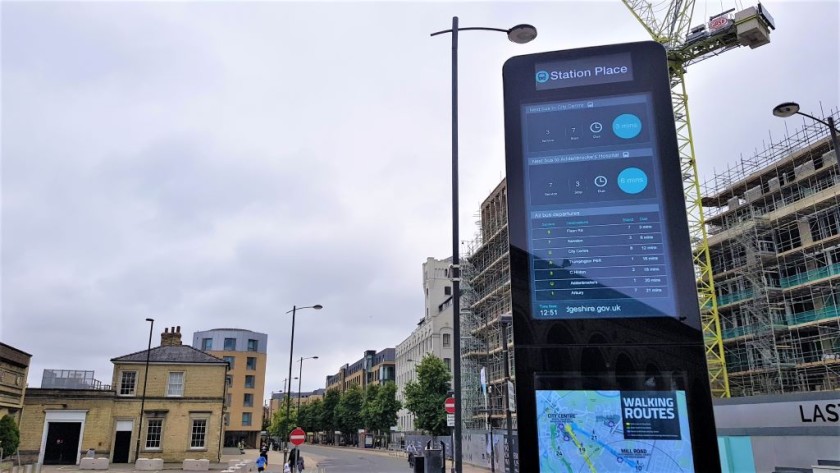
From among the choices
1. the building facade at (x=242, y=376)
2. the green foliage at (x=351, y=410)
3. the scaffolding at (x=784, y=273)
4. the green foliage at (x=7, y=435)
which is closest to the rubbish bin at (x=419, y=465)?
the green foliage at (x=7, y=435)

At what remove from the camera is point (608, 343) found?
512 centimetres

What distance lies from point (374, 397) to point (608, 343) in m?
80.5

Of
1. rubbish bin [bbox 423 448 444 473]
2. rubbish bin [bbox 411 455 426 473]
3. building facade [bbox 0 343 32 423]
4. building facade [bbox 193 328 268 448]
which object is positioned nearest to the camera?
rubbish bin [bbox 423 448 444 473]

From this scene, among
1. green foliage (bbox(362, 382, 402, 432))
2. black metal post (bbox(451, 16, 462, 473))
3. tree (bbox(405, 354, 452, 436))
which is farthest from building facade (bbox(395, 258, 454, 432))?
black metal post (bbox(451, 16, 462, 473))

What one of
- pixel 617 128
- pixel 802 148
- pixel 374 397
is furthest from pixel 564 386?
pixel 374 397

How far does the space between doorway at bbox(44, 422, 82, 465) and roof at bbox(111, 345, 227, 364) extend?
198 inches

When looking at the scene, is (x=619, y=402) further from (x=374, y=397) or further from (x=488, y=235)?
(x=374, y=397)

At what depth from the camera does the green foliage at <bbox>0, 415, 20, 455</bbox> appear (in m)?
25.5

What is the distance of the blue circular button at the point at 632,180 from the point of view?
219 inches

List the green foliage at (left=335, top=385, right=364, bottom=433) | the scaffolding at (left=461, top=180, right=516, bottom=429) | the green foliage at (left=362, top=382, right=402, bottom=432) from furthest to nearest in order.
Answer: the green foliage at (left=335, top=385, right=364, bottom=433) → the green foliage at (left=362, top=382, right=402, bottom=432) → the scaffolding at (left=461, top=180, right=516, bottom=429)

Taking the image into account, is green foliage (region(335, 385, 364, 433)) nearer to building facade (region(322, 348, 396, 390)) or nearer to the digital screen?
building facade (region(322, 348, 396, 390))

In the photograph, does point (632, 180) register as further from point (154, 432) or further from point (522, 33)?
point (154, 432)

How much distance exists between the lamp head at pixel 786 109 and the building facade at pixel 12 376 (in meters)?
31.6

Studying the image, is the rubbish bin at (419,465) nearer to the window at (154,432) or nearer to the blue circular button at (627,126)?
the blue circular button at (627,126)
